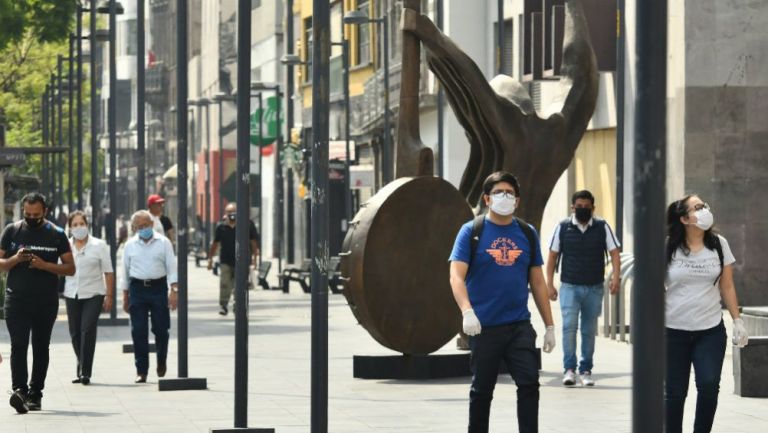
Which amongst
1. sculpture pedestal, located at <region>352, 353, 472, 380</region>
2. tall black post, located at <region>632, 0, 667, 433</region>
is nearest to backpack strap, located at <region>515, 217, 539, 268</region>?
tall black post, located at <region>632, 0, 667, 433</region>

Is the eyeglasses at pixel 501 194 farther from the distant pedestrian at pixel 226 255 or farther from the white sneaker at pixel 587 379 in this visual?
the distant pedestrian at pixel 226 255

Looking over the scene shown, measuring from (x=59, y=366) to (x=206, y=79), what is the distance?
84.7m

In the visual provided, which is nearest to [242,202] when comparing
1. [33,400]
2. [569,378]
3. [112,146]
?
[33,400]

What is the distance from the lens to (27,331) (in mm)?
15953

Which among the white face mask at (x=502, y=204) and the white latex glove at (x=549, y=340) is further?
the white latex glove at (x=549, y=340)

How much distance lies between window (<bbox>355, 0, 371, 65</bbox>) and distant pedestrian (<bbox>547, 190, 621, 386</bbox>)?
42.0 meters

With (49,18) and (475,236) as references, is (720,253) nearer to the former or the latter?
(475,236)

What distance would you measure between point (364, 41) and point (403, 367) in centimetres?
4337

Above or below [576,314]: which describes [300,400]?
below

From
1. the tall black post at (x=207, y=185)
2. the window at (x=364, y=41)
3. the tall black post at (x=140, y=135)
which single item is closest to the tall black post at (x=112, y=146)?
the tall black post at (x=140, y=135)

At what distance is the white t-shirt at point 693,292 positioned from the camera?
11.5 metres

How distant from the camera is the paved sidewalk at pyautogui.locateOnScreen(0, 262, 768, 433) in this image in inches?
579

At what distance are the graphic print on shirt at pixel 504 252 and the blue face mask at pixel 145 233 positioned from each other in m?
8.24

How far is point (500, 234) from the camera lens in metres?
11.3
